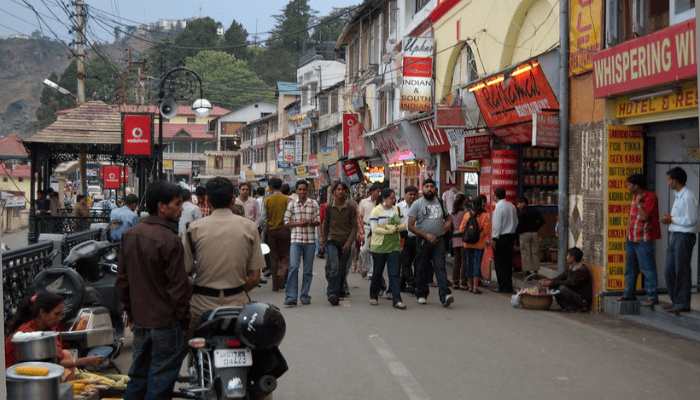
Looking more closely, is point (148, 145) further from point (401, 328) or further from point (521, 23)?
point (401, 328)

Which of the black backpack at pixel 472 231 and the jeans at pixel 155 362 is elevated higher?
the black backpack at pixel 472 231

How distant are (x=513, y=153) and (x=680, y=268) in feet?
25.7

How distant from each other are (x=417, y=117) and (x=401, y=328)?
50.6 feet

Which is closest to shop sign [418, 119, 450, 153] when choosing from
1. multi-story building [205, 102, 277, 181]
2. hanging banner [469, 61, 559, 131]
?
hanging banner [469, 61, 559, 131]

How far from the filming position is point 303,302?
13602 millimetres

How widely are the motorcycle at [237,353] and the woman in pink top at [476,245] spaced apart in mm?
9831

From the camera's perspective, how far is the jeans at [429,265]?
13.4 metres

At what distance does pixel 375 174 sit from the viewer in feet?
124

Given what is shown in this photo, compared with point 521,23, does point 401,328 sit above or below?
below

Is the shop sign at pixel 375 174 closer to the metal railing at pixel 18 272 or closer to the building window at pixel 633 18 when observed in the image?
the building window at pixel 633 18

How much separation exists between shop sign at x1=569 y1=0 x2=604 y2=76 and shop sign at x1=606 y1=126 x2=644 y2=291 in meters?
1.29

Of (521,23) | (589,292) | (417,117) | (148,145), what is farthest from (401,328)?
(417,117)

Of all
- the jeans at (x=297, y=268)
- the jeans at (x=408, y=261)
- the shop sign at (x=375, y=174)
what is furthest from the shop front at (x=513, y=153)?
the shop sign at (x=375, y=174)

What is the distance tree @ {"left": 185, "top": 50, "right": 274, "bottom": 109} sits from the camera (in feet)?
317
